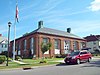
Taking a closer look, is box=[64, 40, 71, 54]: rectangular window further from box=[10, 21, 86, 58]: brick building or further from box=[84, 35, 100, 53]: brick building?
box=[84, 35, 100, 53]: brick building

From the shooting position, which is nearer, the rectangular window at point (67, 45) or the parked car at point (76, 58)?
the parked car at point (76, 58)

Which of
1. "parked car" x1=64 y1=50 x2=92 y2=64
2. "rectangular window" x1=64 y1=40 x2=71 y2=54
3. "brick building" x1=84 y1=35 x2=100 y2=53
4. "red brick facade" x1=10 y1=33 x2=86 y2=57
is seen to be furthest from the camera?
"brick building" x1=84 y1=35 x2=100 y2=53

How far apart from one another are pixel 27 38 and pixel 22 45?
12.2 ft

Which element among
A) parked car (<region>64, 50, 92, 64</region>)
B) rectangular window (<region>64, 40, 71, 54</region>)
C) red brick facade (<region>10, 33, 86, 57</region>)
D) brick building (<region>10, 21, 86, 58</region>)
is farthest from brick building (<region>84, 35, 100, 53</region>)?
parked car (<region>64, 50, 92, 64</region>)

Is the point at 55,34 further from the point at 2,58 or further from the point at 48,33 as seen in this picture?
the point at 2,58

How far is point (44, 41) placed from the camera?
156ft

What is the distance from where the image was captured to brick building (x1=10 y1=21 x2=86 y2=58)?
45.8 m

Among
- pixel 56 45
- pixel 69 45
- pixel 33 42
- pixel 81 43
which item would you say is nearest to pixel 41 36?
pixel 33 42

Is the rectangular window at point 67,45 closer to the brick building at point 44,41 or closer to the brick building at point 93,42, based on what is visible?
the brick building at point 44,41

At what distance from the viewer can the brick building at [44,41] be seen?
45844 millimetres

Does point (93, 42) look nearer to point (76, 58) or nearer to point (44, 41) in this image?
point (44, 41)

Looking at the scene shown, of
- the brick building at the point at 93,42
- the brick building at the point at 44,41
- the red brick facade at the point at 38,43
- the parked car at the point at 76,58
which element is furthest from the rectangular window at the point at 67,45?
the brick building at the point at 93,42

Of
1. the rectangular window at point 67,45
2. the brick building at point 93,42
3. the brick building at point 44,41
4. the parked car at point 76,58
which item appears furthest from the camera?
the brick building at point 93,42

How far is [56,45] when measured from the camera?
5081 cm
